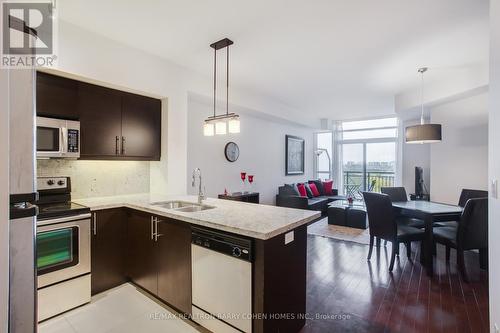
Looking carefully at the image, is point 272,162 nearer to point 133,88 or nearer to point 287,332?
point 133,88

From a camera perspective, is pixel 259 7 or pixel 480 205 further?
pixel 480 205

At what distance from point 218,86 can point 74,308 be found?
11.3 feet

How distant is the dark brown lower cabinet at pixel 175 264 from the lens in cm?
207

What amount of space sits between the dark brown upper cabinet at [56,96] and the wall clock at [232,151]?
271 centimetres

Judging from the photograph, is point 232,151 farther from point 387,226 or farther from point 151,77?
point 387,226

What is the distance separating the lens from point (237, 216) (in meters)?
2.03

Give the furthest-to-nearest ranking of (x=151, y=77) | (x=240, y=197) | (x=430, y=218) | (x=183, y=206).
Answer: (x=240, y=197)
(x=151, y=77)
(x=430, y=218)
(x=183, y=206)

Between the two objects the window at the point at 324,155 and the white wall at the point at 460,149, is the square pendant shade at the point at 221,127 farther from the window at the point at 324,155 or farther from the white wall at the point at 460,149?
the window at the point at 324,155

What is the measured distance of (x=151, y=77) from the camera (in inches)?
124

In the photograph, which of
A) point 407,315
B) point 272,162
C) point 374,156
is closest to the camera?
point 407,315

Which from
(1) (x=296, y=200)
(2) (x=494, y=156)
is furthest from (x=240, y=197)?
(2) (x=494, y=156)

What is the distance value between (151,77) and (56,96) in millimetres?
1078

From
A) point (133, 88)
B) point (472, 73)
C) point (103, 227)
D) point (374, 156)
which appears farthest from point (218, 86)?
point (374, 156)

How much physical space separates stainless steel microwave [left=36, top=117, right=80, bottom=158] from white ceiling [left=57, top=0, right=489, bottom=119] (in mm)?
1042
